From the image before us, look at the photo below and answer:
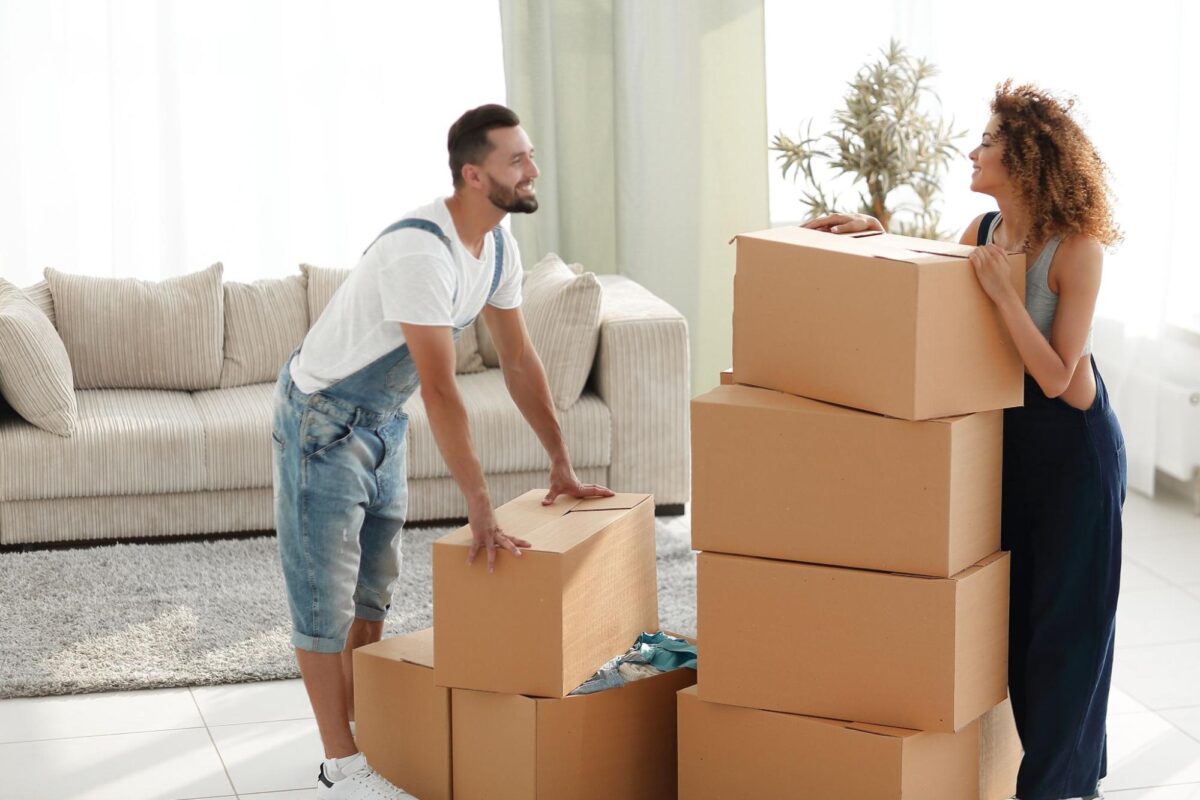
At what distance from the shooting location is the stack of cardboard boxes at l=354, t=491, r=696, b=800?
95.3 inches

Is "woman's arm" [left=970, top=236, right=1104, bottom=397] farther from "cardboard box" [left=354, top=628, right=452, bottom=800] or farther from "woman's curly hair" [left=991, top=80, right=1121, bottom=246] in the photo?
"cardboard box" [left=354, top=628, right=452, bottom=800]

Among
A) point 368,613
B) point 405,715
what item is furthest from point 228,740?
point 405,715

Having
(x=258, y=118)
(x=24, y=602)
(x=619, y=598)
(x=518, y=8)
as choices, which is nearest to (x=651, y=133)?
(x=518, y=8)

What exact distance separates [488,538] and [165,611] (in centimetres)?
162

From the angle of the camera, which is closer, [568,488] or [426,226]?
[426,226]

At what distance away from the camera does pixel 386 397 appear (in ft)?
8.52

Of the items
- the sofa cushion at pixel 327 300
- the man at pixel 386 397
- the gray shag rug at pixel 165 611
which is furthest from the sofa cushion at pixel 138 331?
the man at pixel 386 397

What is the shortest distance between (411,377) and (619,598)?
530 mm

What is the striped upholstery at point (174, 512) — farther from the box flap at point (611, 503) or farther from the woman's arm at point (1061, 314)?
the woman's arm at point (1061, 314)

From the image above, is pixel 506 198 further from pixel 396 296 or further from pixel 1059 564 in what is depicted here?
pixel 1059 564

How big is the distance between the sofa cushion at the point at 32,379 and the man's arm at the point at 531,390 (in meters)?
1.92

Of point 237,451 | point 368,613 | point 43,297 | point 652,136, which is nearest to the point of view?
point 368,613

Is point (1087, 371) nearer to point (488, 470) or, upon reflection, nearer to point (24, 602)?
point (488, 470)

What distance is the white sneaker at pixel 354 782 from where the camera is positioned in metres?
2.62
